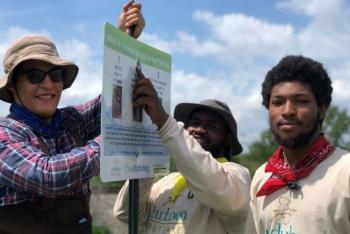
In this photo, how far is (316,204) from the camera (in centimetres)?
313

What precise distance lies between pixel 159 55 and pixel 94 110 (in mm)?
631

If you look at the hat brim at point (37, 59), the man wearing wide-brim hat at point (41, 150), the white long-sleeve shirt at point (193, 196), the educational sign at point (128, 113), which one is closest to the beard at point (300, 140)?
the white long-sleeve shirt at point (193, 196)

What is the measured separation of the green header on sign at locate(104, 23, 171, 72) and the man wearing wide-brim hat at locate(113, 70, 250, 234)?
0.45 feet

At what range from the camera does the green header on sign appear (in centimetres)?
285

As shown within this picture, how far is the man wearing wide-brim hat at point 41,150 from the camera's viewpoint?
2924mm

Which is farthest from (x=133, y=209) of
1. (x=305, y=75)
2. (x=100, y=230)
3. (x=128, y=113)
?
(x=100, y=230)

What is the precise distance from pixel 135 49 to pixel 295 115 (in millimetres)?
1016

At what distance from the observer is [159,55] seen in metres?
3.42

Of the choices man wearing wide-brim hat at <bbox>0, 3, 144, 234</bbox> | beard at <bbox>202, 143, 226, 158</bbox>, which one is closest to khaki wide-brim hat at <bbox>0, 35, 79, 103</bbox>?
man wearing wide-brim hat at <bbox>0, 3, 144, 234</bbox>

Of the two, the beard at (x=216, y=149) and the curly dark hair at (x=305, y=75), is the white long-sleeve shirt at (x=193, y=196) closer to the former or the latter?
the beard at (x=216, y=149)

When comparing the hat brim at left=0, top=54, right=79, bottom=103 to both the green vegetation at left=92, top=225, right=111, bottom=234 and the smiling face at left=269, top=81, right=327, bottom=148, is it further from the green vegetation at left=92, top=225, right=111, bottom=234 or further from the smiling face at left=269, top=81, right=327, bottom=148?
the green vegetation at left=92, top=225, right=111, bottom=234

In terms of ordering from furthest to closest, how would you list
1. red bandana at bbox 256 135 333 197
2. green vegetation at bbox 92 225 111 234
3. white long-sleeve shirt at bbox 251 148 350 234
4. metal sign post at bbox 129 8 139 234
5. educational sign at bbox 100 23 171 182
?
green vegetation at bbox 92 225 111 234 < red bandana at bbox 256 135 333 197 < metal sign post at bbox 129 8 139 234 < white long-sleeve shirt at bbox 251 148 350 234 < educational sign at bbox 100 23 171 182

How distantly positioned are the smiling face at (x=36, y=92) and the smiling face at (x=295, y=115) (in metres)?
1.34

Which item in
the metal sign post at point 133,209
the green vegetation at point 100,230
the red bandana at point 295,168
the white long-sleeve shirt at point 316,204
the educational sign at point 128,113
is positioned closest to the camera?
the educational sign at point 128,113
